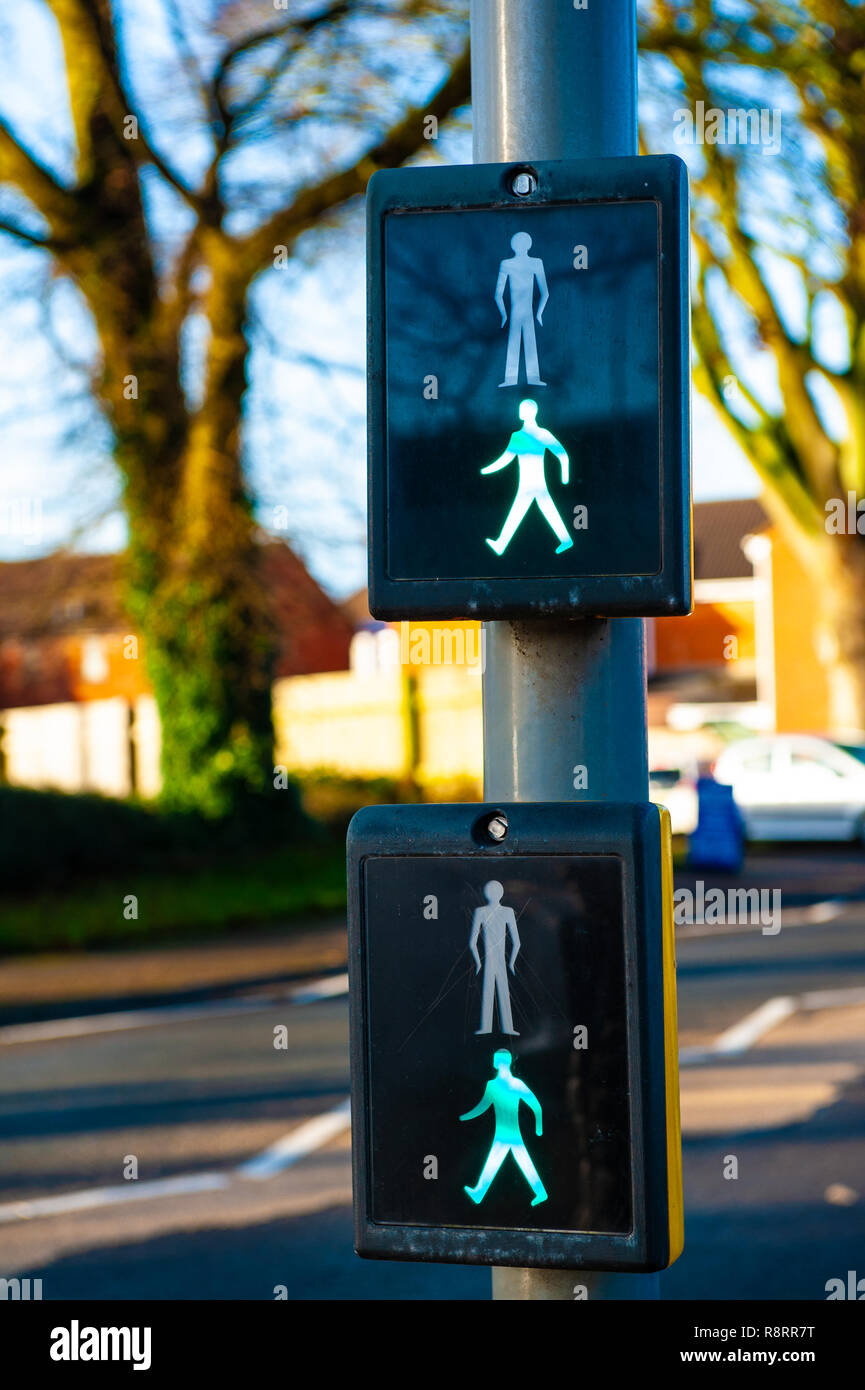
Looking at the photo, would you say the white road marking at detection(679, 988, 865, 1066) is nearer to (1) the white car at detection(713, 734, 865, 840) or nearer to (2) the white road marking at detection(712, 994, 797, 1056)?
(2) the white road marking at detection(712, 994, 797, 1056)

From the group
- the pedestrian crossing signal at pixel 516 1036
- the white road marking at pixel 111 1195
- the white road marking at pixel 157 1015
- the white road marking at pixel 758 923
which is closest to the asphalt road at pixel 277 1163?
the white road marking at pixel 111 1195

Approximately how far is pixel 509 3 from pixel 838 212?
18.8 metres

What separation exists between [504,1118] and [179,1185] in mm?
5408

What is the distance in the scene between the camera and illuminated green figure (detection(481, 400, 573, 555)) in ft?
5.59

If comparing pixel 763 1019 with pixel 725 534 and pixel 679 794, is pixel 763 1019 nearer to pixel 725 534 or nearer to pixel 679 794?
pixel 679 794

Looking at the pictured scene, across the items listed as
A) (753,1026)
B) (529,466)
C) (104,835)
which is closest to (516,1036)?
(529,466)

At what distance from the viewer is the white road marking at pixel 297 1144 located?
6.93m

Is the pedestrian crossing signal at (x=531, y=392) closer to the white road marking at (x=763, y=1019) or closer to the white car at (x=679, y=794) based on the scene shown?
the white road marking at (x=763, y=1019)

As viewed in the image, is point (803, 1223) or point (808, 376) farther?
point (808, 376)

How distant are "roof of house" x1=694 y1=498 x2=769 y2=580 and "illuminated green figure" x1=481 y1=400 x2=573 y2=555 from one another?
188 feet

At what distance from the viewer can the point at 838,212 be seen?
19.4 metres

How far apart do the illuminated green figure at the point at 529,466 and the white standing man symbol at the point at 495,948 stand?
0.37m

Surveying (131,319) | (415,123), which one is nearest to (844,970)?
(415,123)
